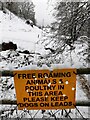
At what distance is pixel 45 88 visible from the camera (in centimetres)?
313

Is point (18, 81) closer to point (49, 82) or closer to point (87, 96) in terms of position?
point (49, 82)

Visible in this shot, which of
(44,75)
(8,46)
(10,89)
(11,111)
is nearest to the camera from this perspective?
(44,75)

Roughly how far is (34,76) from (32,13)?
71.6 m

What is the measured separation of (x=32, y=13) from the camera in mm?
73438

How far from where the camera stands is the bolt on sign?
10.0 ft

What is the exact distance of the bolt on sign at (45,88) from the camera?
3.05m

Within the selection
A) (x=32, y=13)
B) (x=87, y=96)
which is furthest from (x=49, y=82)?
(x=32, y=13)

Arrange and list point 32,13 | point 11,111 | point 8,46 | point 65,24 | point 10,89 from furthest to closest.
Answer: point 32,13
point 8,46
point 10,89
point 65,24
point 11,111

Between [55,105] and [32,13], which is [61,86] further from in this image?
[32,13]

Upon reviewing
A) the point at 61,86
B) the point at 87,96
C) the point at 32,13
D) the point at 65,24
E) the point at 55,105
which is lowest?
the point at 87,96

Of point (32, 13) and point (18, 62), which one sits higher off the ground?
point (32, 13)

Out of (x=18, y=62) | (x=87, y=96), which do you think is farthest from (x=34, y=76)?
(x=18, y=62)

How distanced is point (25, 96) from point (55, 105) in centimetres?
37

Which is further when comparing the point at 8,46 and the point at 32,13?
the point at 32,13
